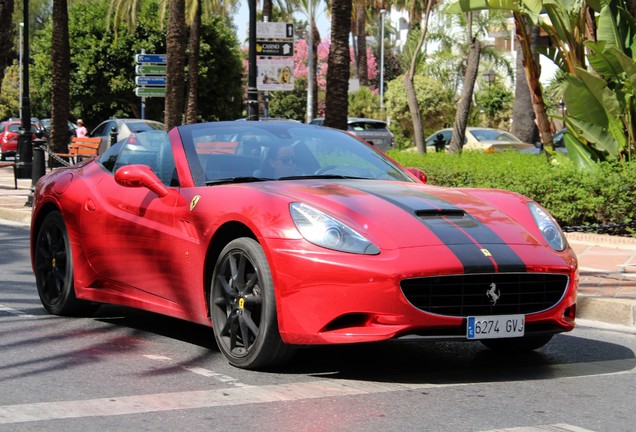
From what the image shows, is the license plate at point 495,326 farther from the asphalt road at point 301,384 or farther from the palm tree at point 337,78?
the palm tree at point 337,78

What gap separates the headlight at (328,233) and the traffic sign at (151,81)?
89.1ft

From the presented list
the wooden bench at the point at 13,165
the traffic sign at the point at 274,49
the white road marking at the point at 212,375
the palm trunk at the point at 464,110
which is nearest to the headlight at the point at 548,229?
the white road marking at the point at 212,375

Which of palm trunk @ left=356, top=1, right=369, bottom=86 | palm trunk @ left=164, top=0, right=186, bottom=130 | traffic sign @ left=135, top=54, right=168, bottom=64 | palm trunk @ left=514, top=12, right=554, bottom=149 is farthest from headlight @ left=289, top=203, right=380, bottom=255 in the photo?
palm trunk @ left=356, top=1, right=369, bottom=86

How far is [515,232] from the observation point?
6707 mm

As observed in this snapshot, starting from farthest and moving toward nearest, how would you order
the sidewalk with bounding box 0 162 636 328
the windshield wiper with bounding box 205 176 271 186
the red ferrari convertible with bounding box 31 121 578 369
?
1. the sidewalk with bounding box 0 162 636 328
2. the windshield wiper with bounding box 205 176 271 186
3. the red ferrari convertible with bounding box 31 121 578 369

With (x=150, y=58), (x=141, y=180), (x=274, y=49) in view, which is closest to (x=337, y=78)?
(x=274, y=49)

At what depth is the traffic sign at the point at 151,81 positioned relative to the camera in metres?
32.9

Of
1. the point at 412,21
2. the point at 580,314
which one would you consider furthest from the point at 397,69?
the point at 580,314

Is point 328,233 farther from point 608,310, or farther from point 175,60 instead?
point 175,60

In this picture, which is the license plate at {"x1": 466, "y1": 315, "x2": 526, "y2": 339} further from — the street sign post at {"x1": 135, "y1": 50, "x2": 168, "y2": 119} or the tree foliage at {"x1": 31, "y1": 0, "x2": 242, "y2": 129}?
the tree foliage at {"x1": 31, "y1": 0, "x2": 242, "y2": 129}

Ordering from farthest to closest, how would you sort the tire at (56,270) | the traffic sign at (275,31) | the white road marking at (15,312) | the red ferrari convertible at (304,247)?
1. the traffic sign at (275,31)
2. the white road marking at (15,312)
3. the tire at (56,270)
4. the red ferrari convertible at (304,247)

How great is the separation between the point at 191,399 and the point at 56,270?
319 centimetres

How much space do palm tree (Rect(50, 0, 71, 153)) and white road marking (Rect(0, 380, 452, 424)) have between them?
1008 inches

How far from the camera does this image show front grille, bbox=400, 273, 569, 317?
6.20 m
